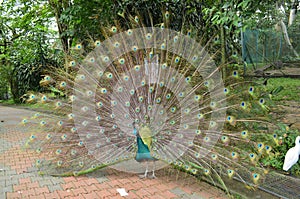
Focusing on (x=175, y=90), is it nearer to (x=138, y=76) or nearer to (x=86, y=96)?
(x=138, y=76)

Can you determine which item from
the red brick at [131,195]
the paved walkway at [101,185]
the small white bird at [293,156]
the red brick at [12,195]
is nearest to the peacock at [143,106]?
the paved walkway at [101,185]

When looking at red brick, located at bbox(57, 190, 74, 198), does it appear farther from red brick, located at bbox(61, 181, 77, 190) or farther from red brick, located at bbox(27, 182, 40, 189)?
red brick, located at bbox(27, 182, 40, 189)

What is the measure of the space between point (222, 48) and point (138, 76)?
1671 millimetres

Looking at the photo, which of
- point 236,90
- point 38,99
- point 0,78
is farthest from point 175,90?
point 0,78

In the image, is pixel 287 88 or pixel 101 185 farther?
pixel 287 88

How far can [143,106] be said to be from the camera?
4.21m

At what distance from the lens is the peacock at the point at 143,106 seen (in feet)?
12.5

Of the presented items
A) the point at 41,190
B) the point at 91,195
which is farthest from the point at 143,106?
the point at 41,190

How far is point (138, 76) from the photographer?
4211 mm

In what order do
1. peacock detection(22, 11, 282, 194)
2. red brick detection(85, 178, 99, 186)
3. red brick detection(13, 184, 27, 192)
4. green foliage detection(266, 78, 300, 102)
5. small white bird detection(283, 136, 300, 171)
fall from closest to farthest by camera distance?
1. small white bird detection(283, 136, 300, 171)
2. peacock detection(22, 11, 282, 194)
3. red brick detection(13, 184, 27, 192)
4. red brick detection(85, 178, 99, 186)
5. green foliage detection(266, 78, 300, 102)

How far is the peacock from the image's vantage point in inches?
150

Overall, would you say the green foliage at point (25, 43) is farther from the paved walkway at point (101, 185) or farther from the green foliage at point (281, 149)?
the green foliage at point (281, 149)

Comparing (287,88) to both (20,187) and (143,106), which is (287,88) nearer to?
(143,106)

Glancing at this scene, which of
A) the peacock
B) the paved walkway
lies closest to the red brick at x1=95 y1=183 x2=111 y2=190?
the paved walkway
